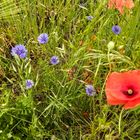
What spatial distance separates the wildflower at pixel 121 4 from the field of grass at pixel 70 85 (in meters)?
0.02

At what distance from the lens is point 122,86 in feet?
4.42

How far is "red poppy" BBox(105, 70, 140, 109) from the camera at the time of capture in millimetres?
1290

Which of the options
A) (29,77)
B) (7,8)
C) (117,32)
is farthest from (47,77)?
(7,8)

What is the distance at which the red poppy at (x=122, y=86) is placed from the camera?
1.29 metres

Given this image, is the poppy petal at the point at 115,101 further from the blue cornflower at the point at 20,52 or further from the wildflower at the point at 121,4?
the wildflower at the point at 121,4

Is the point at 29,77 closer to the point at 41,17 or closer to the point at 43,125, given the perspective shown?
the point at 43,125

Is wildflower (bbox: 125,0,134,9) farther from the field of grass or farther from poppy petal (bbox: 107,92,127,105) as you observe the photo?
poppy petal (bbox: 107,92,127,105)

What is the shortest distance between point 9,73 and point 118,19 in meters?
0.44

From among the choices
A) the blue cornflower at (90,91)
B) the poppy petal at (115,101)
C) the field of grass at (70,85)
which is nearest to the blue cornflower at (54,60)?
the field of grass at (70,85)

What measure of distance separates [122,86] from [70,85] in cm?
22

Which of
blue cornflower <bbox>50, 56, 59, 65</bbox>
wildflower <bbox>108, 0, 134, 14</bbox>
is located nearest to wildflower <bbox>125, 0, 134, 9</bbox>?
wildflower <bbox>108, 0, 134, 14</bbox>

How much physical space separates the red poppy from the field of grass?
5 cm

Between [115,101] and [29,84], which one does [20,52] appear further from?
[115,101]

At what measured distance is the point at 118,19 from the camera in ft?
5.74
